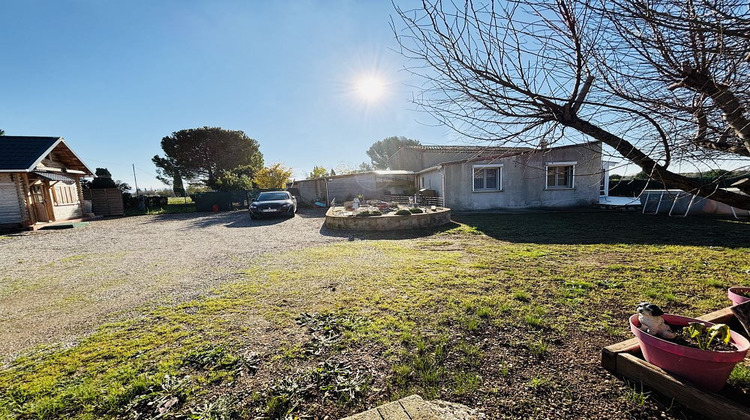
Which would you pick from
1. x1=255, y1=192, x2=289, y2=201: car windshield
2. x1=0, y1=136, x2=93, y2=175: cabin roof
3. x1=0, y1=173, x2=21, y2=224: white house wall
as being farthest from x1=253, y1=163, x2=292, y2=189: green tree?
x1=0, y1=173, x2=21, y2=224: white house wall

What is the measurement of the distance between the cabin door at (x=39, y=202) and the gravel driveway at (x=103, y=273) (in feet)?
14.7

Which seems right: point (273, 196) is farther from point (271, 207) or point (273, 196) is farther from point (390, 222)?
point (390, 222)

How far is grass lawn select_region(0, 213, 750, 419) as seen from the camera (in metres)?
1.82

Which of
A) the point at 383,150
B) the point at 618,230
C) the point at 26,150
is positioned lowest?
the point at 618,230

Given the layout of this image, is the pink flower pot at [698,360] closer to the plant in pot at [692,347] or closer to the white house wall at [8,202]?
the plant in pot at [692,347]

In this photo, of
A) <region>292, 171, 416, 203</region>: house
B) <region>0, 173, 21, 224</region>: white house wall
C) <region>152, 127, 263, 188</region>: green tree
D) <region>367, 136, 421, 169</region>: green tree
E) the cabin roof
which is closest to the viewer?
<region>0, 173, 21, 224</region>: white house wall

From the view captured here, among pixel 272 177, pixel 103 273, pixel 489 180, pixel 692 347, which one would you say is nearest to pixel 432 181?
pixel 489 180

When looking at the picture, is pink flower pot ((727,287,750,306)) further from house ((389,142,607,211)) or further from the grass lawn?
house ((389,142,607,211))

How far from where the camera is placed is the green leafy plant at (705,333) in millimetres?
1732

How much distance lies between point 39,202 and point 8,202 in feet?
4.13

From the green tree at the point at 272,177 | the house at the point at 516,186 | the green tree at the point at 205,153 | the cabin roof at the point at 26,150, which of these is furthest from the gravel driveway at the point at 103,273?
the green tree at the point at 205,153

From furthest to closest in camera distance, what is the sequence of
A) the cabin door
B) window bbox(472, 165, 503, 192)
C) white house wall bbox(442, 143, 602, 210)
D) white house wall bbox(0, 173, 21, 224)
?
window bbox(472, 165, 503, 192), white house wall bbox(442, 143, 602, 210), the cabin door, white house wall bbox(0, 173, 21, 224)

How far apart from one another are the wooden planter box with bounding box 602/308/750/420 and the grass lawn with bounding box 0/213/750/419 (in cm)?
8

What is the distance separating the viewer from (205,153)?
33750mm
